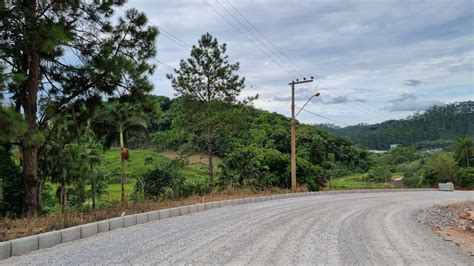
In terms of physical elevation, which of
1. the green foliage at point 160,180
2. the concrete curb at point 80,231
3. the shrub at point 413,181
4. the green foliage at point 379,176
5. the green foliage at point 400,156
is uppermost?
the green foliage at point 400,156

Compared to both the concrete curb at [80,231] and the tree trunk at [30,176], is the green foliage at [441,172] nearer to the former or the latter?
the concrete curb at [80,231]

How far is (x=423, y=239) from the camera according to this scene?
10617 millimetres

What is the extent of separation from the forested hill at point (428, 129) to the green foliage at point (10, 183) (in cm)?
11279

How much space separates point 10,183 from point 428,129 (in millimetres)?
131513

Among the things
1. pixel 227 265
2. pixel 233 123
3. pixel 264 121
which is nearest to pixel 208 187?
pixel 233 123

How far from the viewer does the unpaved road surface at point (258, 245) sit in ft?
24.6

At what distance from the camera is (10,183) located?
18641mm

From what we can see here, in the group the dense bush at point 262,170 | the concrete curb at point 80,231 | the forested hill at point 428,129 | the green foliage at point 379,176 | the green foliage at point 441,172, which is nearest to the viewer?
the concrete curb at point 80,231

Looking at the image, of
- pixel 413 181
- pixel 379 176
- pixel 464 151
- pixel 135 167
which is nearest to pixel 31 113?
pixel 135 167

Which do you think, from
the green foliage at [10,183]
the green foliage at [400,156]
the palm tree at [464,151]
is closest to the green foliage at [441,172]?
the palm tree at [464,151]

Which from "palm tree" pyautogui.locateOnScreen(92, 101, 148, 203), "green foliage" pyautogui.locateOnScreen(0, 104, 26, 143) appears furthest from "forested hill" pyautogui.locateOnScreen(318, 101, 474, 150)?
"green foliage" pyautogui.locateOnScreen(0, 104, 26, 143)

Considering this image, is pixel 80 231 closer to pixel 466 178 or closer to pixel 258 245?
pixel 258 245

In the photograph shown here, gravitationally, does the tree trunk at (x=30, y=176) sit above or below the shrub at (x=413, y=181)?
above

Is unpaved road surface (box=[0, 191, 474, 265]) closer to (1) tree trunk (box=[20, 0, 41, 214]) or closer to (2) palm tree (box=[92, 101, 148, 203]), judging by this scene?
(1) tree trunk (box=[20, 0, 41, 214])
